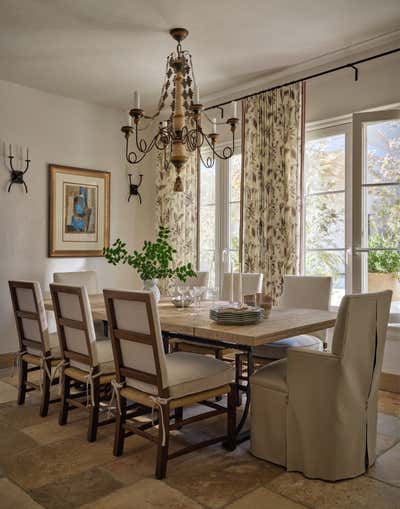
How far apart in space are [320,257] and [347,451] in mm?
2287

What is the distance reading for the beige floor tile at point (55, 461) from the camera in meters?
2.32

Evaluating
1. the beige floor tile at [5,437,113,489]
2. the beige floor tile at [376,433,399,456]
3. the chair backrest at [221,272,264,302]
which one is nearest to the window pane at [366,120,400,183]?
the chair backrest at [221,272,264,302]

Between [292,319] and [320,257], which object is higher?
[320,257]

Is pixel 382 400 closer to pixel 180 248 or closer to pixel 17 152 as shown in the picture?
pixel 180 248

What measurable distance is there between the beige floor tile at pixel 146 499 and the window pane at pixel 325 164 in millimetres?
3024

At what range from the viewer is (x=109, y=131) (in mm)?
5465

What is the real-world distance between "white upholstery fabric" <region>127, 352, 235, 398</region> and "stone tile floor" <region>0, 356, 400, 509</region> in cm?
41

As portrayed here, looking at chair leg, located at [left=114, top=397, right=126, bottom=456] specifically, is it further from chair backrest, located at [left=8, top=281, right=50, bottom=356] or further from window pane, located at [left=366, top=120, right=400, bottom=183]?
window pane, located at [left=366, top=120, right=400, bottom=183]

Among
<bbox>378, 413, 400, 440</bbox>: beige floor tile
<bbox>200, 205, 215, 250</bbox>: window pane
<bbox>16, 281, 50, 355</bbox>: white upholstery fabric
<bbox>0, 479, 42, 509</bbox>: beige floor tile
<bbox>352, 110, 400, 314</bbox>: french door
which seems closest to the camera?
<bbox>0, 479, 42, 509</bbox>: beige floor tile

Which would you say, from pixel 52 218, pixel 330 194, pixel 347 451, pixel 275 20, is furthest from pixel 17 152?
pixel 347 451

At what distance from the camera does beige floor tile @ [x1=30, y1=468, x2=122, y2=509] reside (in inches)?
82.3

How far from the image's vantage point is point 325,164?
4316 millimetres

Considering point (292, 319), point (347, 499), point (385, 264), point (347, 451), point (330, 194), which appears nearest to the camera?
point (347, 499)

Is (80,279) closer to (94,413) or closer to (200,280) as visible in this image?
(200,280)
